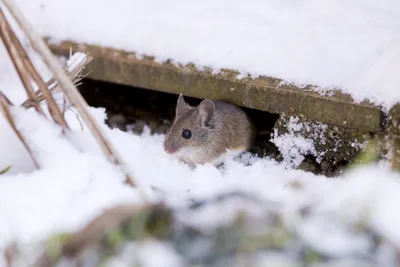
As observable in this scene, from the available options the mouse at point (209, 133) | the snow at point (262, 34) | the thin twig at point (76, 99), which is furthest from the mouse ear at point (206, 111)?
the thin twig at point (76, 99)

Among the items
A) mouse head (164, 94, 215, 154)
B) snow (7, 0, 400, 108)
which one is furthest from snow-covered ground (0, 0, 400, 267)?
mouse head (164, 94, 215, 154)

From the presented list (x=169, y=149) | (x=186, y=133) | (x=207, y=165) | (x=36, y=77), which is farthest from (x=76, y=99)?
(x=186, y=133)

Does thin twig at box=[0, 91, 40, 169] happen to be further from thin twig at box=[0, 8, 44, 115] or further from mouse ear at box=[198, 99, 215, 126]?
mouse ear at box=[198, 99, 215, 126]

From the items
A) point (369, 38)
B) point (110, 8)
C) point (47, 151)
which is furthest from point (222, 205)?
point (110, 8)

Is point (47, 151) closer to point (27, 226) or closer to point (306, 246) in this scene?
point (27, 226)

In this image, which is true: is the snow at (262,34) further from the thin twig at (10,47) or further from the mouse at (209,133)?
the thin twig at (10,47)
